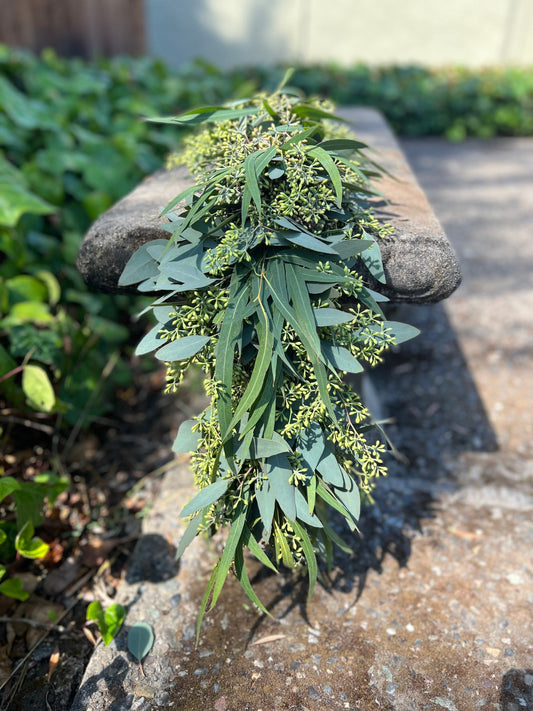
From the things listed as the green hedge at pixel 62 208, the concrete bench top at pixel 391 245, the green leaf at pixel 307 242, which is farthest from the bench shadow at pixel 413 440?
the green hedge at pixel 62 208

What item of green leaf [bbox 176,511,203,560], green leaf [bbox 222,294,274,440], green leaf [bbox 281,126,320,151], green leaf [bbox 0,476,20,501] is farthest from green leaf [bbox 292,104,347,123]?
green leaf [bbox 0,476,20,501]

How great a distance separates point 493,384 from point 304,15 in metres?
6.85

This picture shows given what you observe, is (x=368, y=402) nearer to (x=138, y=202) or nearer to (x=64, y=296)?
(x=138, y=202)

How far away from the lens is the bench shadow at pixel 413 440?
144cm

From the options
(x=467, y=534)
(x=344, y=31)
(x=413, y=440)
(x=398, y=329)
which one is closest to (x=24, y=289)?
(x=398, y=329)

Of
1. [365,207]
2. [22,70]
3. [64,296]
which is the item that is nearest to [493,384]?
[365,207]

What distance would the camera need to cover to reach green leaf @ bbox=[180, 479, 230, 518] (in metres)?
1.02

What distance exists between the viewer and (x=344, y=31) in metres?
7.31

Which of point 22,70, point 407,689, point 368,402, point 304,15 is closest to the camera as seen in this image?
point 407,689

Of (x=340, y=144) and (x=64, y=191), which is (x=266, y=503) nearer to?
(x=340, y=144)

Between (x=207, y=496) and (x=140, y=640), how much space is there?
45cm

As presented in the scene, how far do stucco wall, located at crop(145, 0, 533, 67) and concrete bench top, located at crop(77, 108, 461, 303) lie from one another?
273 inches

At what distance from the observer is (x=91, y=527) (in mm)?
1718

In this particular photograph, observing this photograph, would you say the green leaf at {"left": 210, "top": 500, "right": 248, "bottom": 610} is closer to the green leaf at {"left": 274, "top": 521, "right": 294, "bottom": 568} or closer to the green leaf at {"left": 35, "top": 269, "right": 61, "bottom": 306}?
the green leaf at {"left": 274, "top": 521, "right": 294, "bottom": 568}
